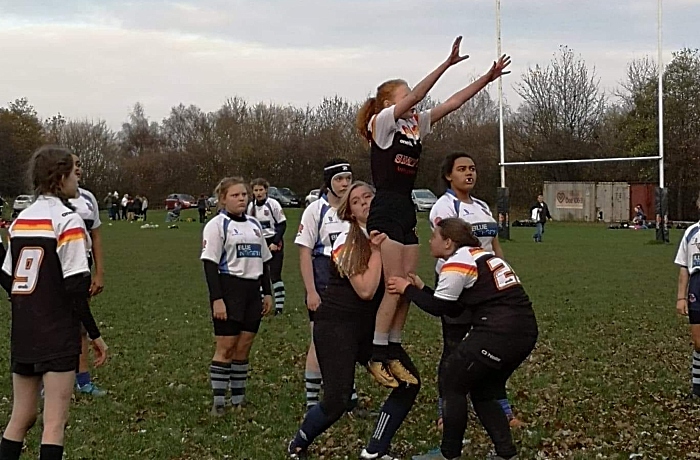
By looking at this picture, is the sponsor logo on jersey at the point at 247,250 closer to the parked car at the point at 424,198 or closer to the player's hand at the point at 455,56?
the player's hand at the point at 455,56

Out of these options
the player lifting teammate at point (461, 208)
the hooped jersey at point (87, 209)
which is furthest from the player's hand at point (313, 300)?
the hooped jersey at point (87, 209)

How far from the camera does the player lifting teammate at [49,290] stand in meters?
5.14

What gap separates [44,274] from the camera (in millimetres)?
5137

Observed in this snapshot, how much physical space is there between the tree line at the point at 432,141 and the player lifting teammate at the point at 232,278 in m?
28.5

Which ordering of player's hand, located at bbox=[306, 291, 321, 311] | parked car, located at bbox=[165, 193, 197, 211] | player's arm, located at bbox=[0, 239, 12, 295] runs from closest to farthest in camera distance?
player's arm, located at bbox=[0, 239, 12, 295] < player's hand, located at bbox=[306, 291, 321, 311] < parked car, located at bbox=[165, 193, 197, 211]

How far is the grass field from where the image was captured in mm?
6910

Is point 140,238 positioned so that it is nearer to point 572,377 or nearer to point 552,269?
point 552,269

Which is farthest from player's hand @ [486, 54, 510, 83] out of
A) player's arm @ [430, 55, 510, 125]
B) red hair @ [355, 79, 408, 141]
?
red hair @ [355, 79, 408, 141]

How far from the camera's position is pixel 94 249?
8.03m

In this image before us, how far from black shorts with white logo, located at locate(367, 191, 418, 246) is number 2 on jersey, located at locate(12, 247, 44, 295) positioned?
82.2 inches

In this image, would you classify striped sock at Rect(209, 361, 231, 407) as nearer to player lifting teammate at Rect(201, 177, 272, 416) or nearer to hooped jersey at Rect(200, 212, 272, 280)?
player lifting teammate at Rect(201, 177, 272, 416)

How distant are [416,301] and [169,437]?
263cm

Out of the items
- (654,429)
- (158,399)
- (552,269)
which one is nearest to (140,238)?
(552,269)

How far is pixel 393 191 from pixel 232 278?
2401mm
